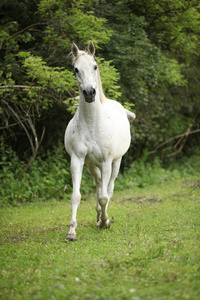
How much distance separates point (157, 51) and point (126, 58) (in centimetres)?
132

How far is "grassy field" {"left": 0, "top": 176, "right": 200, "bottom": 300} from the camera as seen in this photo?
126 inches

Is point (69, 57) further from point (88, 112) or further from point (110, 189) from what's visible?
point (88, 112)

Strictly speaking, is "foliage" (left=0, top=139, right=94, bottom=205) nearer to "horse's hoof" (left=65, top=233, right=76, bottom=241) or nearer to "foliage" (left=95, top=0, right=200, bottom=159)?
"foliage" (left=95, top=0, right=200, bottom=159)

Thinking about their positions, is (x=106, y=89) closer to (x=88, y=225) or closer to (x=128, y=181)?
(x=88, y=225)

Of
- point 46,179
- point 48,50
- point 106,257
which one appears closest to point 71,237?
point 106,257

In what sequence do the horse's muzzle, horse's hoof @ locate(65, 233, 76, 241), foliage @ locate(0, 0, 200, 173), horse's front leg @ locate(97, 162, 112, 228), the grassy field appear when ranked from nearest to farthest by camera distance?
the grassy field → the horse's muzzle → horse's hoof @ locate(65, 233, 76, 241) → horse's front leg @ locate(97, 162, 112, 228) → foliage @ locate(0, 0, 200, 173)

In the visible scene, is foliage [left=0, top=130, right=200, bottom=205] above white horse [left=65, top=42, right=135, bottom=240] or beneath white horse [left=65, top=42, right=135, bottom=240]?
beneath

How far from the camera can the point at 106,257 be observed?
4113mm

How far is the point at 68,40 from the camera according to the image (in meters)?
8.70

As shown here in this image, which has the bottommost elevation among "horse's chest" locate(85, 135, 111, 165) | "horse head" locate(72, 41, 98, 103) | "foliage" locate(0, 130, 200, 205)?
"foliage" locate(0, 130, 200, 205)

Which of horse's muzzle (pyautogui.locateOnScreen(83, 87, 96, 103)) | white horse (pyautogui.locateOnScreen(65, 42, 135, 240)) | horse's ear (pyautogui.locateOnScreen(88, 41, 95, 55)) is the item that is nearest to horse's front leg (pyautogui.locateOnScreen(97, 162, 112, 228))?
white horse (pyautogui.locateOnScreen(65, 42, 135, 240))

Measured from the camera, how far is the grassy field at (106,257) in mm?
3203

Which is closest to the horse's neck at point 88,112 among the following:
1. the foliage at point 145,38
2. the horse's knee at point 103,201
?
the horse's knee at point 103,201

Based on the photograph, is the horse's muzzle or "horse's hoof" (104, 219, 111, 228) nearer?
the horse's muzzle
